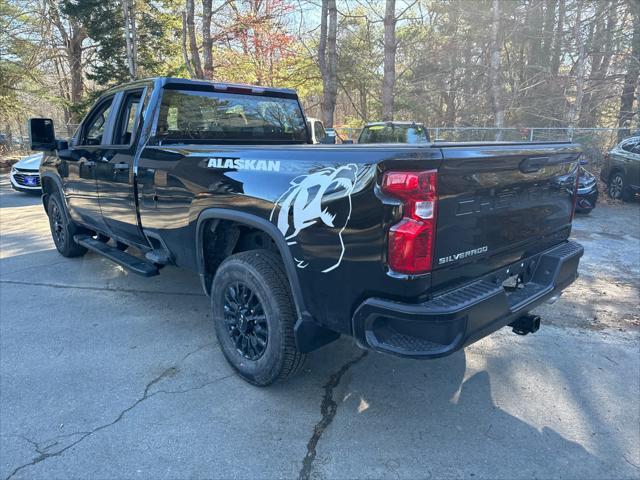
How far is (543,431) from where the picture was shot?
2691 mm

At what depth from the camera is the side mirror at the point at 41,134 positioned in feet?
17.0

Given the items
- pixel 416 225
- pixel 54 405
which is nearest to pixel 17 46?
pixel 54 405

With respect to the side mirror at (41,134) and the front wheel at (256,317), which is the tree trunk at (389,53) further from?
the front wheel at (256,317)

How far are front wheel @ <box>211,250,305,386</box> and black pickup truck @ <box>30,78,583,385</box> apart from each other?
0.03 feet

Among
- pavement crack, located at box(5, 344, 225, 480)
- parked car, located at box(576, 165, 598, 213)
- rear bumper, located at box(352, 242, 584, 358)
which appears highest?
rear bumper, located at box(352, 242, 584, 358)

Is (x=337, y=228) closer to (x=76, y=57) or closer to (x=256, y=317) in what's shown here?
(x=256, y=317)

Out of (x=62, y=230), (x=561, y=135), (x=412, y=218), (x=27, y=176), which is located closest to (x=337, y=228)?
(x=412, y=218)

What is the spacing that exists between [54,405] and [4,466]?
0.57 metres

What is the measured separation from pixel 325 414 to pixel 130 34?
18686 mm

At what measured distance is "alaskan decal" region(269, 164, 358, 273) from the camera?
89.7 inches

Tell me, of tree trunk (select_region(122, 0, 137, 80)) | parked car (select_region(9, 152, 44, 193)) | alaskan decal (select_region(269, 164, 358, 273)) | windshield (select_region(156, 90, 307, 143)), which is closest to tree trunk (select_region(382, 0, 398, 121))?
tree trunk (select_region(122, 0, 137, 80))

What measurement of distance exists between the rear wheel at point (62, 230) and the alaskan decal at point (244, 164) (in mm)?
3593

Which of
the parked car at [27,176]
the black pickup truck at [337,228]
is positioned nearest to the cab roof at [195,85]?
the black pickup truck at [337,228]

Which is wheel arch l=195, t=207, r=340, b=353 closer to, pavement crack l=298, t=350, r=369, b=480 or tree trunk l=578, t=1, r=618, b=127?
pavement crack l=298, t=350, r=369, b=480
